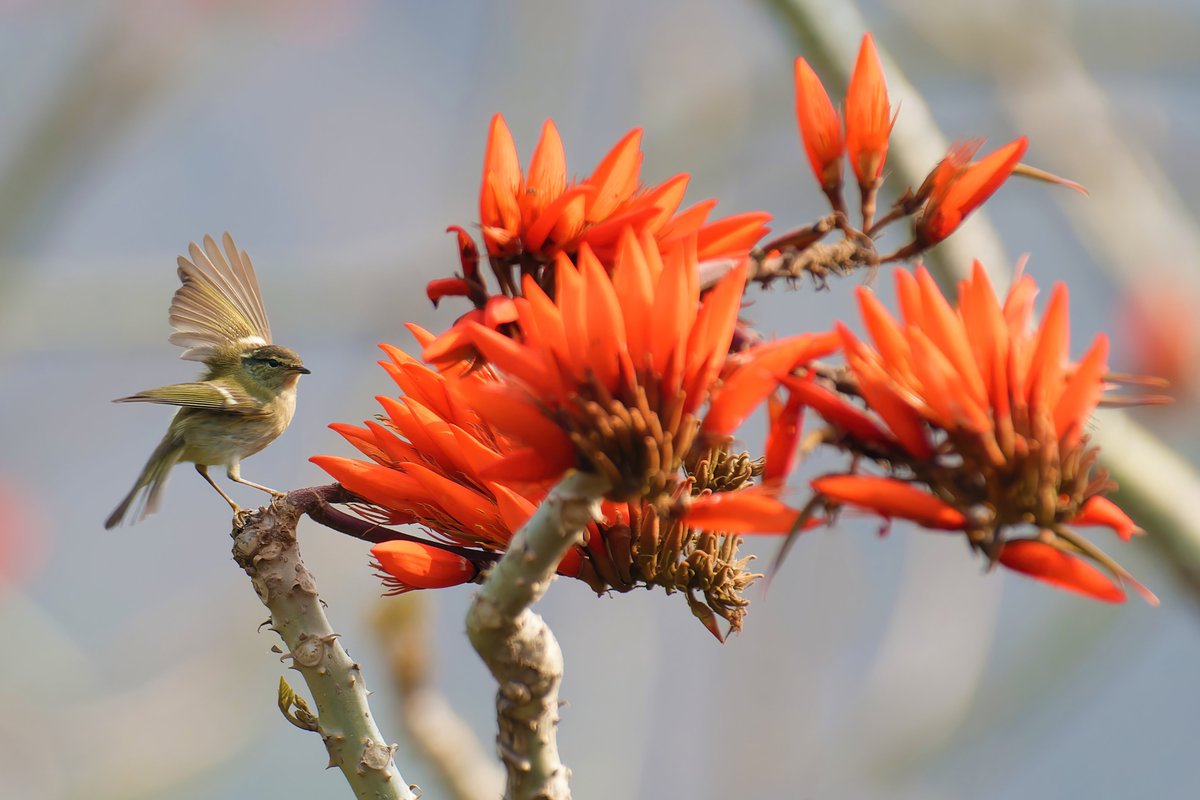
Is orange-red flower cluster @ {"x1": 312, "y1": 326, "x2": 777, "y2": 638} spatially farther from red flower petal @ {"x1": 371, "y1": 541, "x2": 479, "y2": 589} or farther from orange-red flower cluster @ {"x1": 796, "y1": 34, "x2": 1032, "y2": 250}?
orange-red flower cluster @ {"x1": 796, "y1": 34, "x2": 1032, "y2": 250}

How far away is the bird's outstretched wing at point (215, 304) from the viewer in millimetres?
2033

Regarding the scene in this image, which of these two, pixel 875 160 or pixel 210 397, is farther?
pixel 210 397

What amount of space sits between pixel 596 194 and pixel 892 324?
1.20 ft

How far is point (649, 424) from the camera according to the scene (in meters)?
0.94

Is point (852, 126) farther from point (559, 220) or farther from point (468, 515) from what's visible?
point (468, 515)

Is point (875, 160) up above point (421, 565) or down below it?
above

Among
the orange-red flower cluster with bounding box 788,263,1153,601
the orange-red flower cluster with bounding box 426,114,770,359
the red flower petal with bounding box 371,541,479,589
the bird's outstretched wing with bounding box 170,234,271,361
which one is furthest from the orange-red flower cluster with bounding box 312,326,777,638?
the bird's outstretched wing with bounding box 170,234,271,361

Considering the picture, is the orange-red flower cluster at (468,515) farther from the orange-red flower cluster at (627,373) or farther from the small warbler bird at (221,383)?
the small warbler bird at (221,383)

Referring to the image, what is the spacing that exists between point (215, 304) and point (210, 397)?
17 centimetres

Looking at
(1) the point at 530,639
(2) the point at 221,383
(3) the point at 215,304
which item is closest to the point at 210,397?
(2) the point at 221,383

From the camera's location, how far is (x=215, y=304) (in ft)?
7.06

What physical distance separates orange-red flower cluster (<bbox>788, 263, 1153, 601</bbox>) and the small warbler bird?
1342 millimetres

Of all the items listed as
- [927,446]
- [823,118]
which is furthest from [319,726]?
[823,118]

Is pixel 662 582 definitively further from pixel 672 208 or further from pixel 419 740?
pixel 419 740
